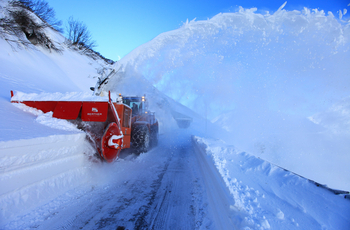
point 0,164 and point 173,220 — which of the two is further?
point 173,220

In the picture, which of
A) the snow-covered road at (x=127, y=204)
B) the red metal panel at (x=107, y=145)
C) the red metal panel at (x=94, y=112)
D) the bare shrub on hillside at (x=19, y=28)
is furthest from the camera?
the bare shrub on hillside at (x=19, y=28)

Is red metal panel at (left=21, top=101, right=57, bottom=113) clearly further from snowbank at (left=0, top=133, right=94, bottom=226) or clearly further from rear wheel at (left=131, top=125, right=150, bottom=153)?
rear wheel at (left=131, top=125, right=150, bottom=153)

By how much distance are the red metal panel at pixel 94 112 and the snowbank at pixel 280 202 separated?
2747mm

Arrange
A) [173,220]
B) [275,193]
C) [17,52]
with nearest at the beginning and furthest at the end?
1. [173,220]
2. [275,193]
3. [17,52]

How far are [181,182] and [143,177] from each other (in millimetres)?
891

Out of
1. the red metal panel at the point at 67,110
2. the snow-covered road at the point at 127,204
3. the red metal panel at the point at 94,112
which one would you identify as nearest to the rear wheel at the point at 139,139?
the snow-covered road at the point at 127,204

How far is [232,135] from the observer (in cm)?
1318

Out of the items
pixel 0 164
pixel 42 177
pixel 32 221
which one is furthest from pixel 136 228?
pixel 0 164

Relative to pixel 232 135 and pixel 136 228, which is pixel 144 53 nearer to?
pixel 232 135

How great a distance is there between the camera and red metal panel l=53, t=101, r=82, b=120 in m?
3.66

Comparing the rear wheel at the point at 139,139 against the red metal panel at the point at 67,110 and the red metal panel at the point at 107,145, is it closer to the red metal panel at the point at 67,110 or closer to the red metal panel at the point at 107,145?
the red metal panel at the point at 107,145

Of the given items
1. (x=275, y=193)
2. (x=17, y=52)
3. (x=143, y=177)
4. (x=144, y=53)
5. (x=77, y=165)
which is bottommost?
(x=143, y=177)

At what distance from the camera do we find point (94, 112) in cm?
379

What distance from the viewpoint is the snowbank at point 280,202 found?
1.87 metres
